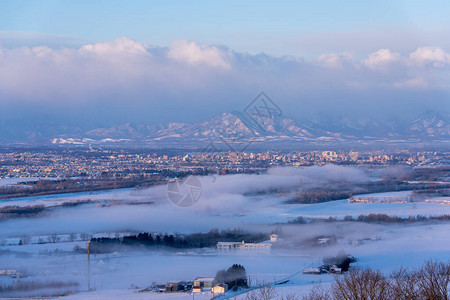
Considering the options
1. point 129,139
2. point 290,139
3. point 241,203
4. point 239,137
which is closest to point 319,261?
point 241,203

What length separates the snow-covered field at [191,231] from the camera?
13188 millimetres

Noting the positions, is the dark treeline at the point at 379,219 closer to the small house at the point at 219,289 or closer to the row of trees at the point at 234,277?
the row of trees at the point at 234,277

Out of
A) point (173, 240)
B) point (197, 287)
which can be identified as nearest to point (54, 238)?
point (173, 240)

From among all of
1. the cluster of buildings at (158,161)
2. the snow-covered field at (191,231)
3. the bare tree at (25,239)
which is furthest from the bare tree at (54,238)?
the cluster of buildings at (158,161)

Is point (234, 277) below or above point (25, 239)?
below

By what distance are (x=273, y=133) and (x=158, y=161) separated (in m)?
27.8

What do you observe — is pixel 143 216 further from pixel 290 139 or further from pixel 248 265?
pixel 290 139

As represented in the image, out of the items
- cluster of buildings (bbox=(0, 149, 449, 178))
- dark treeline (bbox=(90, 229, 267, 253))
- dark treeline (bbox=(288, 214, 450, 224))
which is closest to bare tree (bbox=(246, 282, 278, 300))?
dark treeline (bbox=(90, 229, 267, 253))

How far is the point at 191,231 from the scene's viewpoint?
18344 mm

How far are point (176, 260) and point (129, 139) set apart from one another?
70.0 meters

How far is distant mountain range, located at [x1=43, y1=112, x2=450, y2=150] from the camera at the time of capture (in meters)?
72.6

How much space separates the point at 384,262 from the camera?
14109mm

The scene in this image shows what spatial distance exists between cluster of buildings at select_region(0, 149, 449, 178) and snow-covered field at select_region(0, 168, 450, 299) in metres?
12.8

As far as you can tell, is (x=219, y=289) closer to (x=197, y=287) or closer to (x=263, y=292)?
(x=197, y=287)
